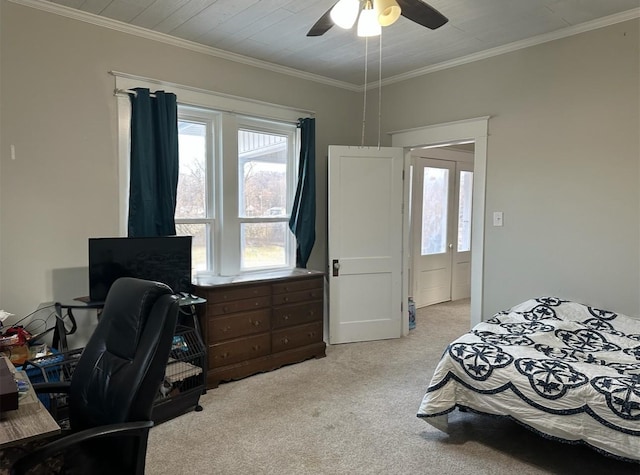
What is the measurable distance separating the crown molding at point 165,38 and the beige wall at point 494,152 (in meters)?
0.05

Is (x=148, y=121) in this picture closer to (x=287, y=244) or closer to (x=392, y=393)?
(x=287, y=244)

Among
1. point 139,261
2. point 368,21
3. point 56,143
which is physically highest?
point 368,21

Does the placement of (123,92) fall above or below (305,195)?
above

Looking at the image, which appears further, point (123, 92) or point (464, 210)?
point (464, 210)

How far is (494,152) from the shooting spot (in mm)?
3873

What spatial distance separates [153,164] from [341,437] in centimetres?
238

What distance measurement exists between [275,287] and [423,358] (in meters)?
1.51

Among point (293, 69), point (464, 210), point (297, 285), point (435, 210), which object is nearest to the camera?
point (297, 285)

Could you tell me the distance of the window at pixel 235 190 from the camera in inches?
149

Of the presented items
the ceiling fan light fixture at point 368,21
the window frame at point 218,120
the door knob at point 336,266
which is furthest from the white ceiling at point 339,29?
the door knob at point 336,266

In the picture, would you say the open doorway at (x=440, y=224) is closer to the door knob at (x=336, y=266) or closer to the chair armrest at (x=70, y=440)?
the door knob at (x=336, y=266)

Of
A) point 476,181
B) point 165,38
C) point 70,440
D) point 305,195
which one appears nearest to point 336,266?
point 305,195

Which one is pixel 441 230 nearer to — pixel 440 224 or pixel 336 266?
pixel 440 224

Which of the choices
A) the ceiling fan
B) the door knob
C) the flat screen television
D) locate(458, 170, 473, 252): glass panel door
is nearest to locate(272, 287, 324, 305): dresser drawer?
the door knob
